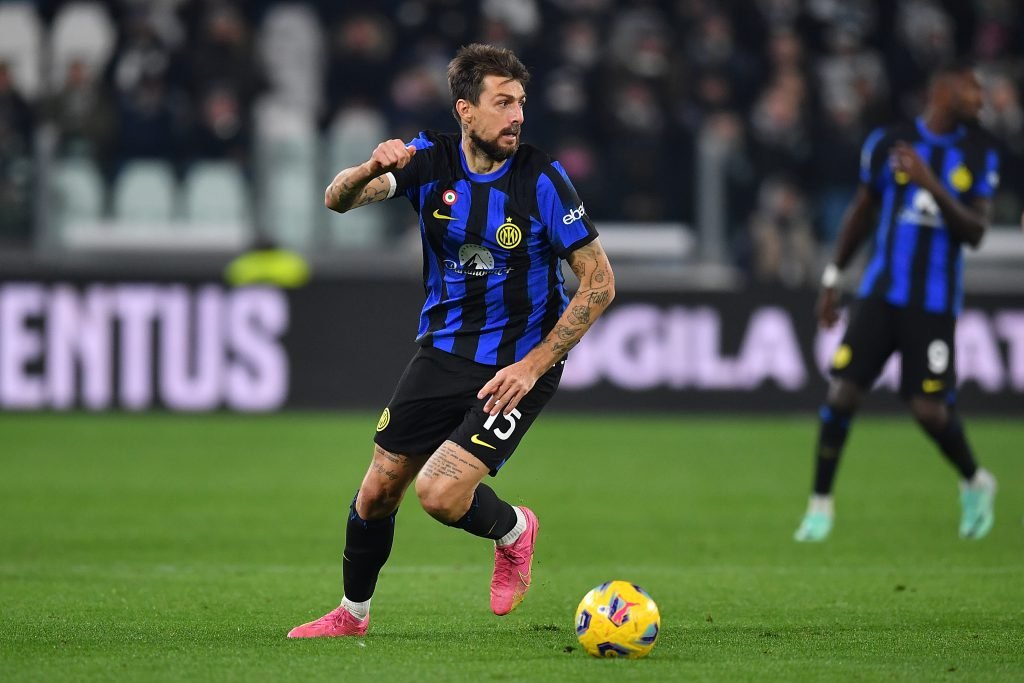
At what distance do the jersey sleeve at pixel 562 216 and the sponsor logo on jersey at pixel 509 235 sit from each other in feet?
0.33

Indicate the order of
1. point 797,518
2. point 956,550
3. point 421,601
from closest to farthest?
point 421,601, point 956,550, point 797,518

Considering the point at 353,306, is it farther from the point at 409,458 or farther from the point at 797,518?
the point at 409,458

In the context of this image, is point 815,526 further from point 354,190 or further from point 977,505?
point 354,190

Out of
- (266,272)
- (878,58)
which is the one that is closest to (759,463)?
(266,272)

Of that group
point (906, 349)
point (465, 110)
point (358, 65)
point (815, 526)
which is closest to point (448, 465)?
point (465, 110)

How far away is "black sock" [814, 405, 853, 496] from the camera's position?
862cm

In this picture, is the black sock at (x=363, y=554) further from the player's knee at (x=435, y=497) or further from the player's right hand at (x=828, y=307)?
the player's right hand at (x=828, y=307)

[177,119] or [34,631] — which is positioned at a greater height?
[177,119]

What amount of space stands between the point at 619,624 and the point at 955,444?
3740 millimetres

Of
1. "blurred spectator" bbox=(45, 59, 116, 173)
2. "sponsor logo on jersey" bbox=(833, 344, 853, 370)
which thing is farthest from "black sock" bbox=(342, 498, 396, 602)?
"blurred spectator" bbox=(45, 59, 116, 173)

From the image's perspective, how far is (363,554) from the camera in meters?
5.96

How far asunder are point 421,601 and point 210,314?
27.3 ft

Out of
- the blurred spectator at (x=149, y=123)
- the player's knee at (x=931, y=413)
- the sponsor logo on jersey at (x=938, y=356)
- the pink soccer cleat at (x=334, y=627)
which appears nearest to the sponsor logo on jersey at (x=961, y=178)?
the sponsor logo on jersey at (x=938, y=356)

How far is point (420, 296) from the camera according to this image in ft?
49.4
